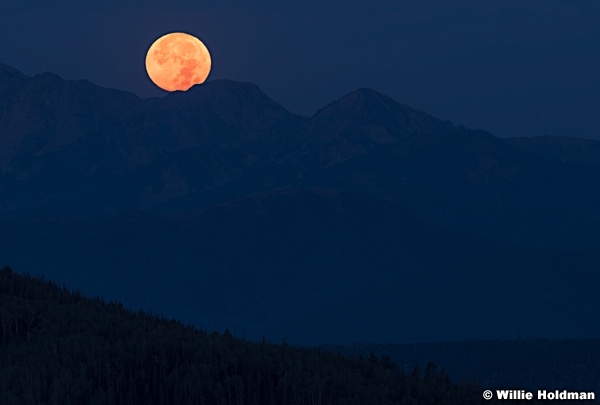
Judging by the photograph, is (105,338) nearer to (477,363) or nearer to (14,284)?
(14,284)

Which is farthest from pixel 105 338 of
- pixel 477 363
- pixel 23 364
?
pixel 477 363

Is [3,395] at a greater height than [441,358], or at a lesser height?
lesser

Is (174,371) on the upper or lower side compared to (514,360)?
lower

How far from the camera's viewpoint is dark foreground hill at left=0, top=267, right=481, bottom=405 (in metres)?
31.3

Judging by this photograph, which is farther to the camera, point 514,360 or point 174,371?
point 514,360

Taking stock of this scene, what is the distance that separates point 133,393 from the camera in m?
31.3

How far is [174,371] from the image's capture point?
3247cm

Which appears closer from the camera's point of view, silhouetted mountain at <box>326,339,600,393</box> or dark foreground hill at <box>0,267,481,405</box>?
dark foreground hill at <box>0,267,481,405</box>

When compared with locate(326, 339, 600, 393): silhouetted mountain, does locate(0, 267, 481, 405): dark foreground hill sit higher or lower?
lower

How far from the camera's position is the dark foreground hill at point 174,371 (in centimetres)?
3128

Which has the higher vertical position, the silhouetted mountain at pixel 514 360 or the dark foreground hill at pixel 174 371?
the silhouetted mountain at pixel 514 360

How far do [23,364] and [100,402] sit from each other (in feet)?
13.4

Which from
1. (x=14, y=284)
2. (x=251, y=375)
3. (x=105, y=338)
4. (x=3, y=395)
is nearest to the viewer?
(x=3, y=395)

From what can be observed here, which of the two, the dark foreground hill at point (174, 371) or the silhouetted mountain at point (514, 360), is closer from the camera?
the dark foreground hill at point (174, 371)
